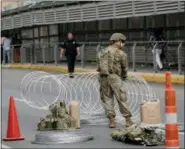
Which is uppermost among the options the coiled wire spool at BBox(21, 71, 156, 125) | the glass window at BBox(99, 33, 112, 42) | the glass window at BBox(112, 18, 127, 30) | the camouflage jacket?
the glass window at BBox(112, 18, 127, 30)

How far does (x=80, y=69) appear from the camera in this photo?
102 feet

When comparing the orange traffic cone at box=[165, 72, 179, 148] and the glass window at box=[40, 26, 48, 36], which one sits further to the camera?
the glass window at box=[40, 26, 48, 36]

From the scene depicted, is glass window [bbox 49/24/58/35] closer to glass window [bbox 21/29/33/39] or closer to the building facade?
the building facade

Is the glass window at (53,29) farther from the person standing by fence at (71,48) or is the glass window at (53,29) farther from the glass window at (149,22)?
the person standing by fence at (71,48)

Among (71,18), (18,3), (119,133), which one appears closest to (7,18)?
(18,3)

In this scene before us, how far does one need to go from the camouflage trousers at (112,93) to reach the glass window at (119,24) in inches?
786

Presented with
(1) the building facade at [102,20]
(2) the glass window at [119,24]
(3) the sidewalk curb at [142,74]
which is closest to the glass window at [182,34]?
(1) the building facade at [102,20]

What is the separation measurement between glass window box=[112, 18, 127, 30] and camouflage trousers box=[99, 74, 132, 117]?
19962 millimetres

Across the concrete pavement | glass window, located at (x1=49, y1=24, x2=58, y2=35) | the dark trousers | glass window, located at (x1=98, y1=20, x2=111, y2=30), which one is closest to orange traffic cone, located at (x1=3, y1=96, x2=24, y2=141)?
the concrete pavement

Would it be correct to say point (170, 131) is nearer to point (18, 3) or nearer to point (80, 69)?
point (80, 69)

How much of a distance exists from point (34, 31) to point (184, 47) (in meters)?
20.8

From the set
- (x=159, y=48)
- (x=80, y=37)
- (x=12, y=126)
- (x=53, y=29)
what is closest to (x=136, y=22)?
(x=159, y=48)

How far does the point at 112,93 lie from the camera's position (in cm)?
1248

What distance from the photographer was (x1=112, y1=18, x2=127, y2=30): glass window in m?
32.4
